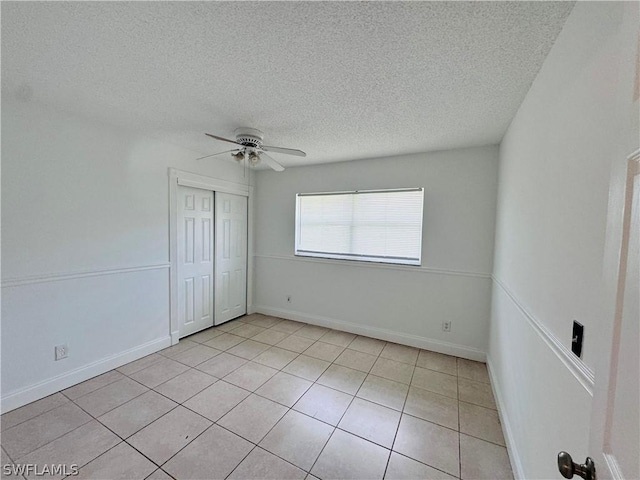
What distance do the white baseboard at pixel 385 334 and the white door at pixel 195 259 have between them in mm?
1031

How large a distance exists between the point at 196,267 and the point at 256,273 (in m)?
1.07

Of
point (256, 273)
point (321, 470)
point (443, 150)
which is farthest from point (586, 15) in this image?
point (256, 273)

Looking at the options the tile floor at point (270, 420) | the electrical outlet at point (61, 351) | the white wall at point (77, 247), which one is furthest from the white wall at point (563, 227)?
the electrical outlet at point (61, 351)

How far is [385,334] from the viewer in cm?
326

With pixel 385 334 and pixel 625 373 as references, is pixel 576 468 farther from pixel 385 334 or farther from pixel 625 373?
pixel 385 334

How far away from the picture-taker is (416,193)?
307 centimetres

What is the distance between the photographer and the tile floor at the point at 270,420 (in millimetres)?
1520

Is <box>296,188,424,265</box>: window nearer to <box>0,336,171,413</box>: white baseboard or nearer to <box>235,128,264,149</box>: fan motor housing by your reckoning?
<box>235,128,264,149</box>: fan motor housing

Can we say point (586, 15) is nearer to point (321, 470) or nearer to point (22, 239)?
point (321, 470)

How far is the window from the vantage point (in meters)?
3.12

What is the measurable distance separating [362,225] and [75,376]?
326 cm

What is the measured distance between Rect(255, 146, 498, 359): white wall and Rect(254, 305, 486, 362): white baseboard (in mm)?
11

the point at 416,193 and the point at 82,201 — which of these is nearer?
the point at 82,201

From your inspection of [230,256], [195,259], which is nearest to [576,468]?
[195,259]
